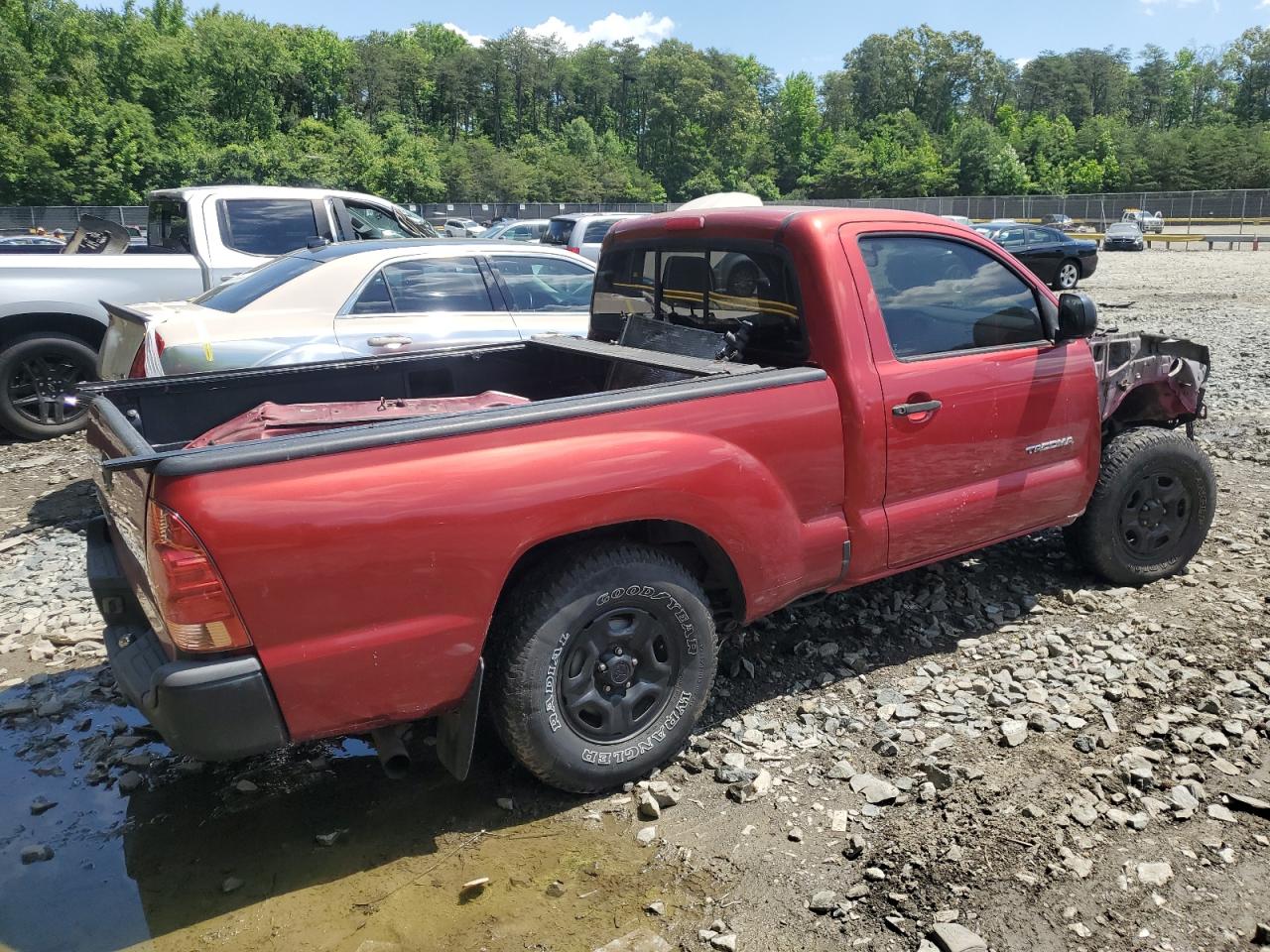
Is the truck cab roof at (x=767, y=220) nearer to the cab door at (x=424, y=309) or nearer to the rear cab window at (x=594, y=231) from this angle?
the cab door at (x=424, y=309)

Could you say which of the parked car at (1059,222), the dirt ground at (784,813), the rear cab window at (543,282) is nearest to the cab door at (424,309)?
the rear cab window at (543,282)

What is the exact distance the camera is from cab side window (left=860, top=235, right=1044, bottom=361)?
3.88m

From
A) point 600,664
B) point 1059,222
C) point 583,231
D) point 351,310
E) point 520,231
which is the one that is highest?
point 1059,222

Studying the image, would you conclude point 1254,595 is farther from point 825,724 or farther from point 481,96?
point 481,96

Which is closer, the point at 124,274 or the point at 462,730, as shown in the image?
the point at 462,730

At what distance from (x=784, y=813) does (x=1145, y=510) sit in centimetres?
283

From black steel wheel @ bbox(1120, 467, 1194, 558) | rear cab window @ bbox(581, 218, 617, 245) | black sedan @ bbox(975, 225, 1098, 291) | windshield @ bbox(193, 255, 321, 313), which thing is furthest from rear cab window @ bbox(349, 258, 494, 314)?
black sedan @ bbox(975, 225, 1098, 291)

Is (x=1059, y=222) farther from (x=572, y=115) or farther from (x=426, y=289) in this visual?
(x=572, y=115)

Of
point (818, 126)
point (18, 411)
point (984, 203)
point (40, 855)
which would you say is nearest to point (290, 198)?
point (18, 411)

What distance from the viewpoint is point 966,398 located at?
3938 millimetres

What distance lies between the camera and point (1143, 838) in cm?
306

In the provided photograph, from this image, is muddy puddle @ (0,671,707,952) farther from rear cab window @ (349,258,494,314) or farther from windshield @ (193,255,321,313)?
rear cab window @ (349,258,494,314)

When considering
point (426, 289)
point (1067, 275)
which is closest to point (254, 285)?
point (426, 289)

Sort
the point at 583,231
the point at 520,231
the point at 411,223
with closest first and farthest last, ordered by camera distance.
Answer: the point at 411,223 → the point at 583,231 → the point at 520,231
